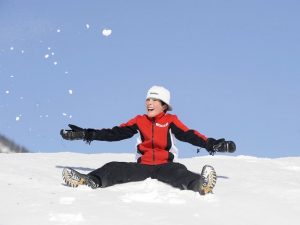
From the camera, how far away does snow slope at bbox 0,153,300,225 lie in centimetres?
394

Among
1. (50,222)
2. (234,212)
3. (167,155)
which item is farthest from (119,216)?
(167,155)

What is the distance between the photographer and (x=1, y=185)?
4.93 m

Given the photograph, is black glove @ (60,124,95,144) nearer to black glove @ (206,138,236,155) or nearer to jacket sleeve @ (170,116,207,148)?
jacket sleeve @ (170,116,207,148)

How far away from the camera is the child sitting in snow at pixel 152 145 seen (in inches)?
210

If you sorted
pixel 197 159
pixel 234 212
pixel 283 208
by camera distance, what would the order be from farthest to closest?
1. pixel 197 159
2. pixel 283 208
3. pixel 234 212

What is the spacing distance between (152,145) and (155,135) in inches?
4.6

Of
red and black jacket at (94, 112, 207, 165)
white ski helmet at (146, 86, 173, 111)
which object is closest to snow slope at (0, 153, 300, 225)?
red and black jacket at (94, 112, 207, 165)

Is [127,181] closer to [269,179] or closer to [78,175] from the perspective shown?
[78,175]

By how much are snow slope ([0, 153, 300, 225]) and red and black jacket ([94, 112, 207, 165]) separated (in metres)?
0.55

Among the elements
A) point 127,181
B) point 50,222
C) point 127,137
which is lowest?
point 50,222

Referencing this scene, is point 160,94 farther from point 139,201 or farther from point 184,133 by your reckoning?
point 139,201

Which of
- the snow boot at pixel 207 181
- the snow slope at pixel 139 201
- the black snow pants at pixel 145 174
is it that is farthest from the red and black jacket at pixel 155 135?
the snow boot at pixel 207 181

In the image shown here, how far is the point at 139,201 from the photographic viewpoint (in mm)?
4555

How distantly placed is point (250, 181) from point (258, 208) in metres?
1.68
